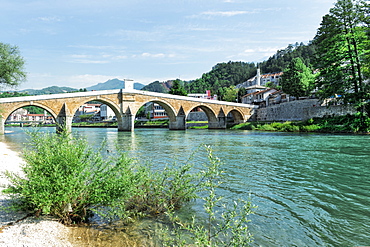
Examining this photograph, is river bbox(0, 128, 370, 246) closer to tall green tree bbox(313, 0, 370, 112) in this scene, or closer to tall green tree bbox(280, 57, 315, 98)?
tall green tree bbox(313, 0, 370, 112)

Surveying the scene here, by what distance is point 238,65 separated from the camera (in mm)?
121562

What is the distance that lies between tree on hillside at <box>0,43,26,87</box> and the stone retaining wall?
3179cm

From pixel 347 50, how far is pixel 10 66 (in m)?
31.7

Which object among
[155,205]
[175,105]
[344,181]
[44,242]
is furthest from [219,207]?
[175,105]

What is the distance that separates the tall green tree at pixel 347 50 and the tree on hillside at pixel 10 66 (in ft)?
97.8

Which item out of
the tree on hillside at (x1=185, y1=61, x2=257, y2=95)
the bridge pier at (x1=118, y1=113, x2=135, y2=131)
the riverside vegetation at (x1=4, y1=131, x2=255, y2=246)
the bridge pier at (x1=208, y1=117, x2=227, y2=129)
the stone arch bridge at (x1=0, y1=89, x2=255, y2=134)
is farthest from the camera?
the tree on hillside at (x1=185, y1=61, x2=257, y2=95)

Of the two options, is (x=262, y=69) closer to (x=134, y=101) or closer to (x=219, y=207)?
(x=134, y=101)

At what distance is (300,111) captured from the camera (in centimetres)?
3322

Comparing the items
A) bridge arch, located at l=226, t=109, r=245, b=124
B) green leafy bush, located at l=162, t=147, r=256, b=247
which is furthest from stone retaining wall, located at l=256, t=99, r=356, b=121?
green leafy bush, located at l=162, t=147, r=256, b=247

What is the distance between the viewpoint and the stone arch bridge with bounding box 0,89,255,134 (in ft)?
89.0

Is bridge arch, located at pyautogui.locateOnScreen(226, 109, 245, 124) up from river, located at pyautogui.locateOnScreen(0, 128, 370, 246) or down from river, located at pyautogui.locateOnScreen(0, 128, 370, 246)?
up

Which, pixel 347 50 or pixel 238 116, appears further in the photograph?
pixel 238 116

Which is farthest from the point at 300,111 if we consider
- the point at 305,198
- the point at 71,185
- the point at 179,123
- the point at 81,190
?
the point at 71,185

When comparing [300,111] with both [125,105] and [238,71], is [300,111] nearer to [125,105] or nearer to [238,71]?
[125,105]
